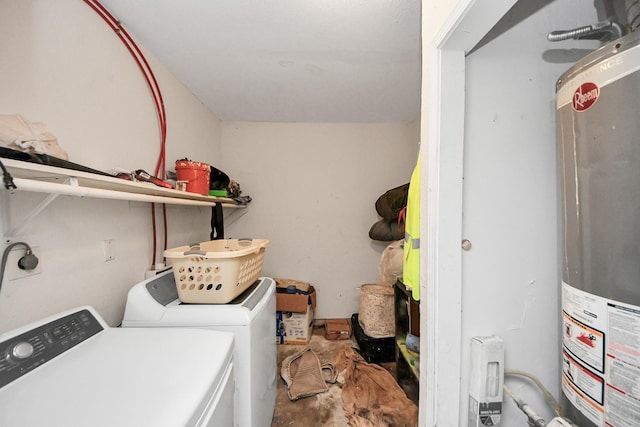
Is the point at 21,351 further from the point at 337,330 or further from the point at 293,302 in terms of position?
the point at 337,330

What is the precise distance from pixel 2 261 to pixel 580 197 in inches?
67.2

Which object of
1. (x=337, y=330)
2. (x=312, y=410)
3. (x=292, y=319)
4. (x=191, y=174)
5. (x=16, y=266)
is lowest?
(x=312, y=410)

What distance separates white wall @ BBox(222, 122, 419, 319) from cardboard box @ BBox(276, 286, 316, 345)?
0.35m

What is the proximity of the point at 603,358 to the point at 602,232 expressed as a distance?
288 millimetres

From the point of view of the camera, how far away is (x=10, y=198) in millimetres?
785

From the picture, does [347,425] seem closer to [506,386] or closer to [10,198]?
[506,386]

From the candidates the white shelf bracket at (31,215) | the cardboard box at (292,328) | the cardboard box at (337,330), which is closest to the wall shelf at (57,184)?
the white shelf bracket at (31,215)

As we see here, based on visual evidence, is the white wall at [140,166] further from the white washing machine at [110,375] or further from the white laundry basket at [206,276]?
the white laundry basket at [206,276]

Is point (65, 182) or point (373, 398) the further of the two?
point (373, 398)

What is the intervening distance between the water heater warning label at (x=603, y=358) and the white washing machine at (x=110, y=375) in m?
0.96

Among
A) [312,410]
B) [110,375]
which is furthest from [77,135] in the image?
[312,410]

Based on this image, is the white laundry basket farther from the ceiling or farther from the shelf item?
the ceiling

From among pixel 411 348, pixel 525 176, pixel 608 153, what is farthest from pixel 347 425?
pixel 608 153

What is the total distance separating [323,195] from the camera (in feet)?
8.61
